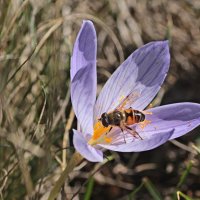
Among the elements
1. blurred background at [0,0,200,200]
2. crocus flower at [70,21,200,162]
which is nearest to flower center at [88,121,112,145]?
crocus flower at [70,21,200,162]

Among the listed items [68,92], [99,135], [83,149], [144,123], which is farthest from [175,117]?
[68,92]

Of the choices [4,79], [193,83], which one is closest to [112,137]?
[4,79]

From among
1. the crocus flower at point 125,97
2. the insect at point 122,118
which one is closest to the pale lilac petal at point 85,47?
the crocus flower at point 125,97

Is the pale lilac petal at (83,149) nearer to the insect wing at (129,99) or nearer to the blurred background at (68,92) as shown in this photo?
the blurred background at (68,92)

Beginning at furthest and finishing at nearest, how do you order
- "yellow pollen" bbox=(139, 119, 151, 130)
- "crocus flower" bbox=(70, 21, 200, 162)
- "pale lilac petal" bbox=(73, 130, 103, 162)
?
"yellow pollen" bbox=(139, 119, 151, 130)
"crocus flower" bbox=(70, 21, 200, 162)
"pale lilac petal" bbox=(73, 130, 103, 162)

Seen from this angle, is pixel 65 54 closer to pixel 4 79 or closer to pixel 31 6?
pixel 31 6

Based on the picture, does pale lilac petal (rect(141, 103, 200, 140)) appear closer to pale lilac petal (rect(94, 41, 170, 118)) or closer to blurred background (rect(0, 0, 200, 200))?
pale lilac petal (rect(94, 41, 170, 118))
